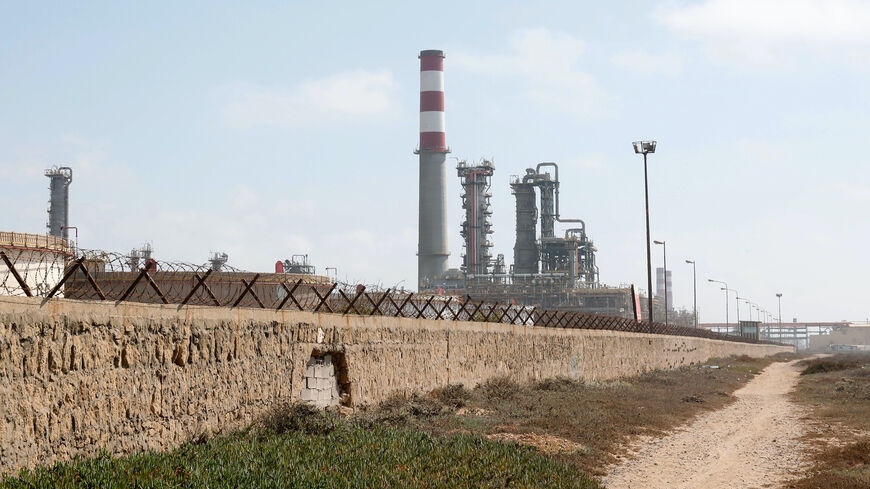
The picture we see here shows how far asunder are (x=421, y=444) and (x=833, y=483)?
568 centimetres

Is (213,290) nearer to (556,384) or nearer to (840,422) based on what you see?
(556,384)

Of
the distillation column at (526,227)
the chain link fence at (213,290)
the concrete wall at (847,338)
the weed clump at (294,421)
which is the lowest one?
the concrete wall at (847,338)

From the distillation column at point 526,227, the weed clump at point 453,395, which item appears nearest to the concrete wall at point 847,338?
the distillation column at point 526,227

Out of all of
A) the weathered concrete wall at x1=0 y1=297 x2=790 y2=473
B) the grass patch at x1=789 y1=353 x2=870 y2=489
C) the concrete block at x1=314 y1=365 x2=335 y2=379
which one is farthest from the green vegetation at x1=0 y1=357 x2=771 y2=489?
the grass patch at x1=789 y1=353 x2=870 y2=489

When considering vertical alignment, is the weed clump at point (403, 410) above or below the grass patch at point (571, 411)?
above

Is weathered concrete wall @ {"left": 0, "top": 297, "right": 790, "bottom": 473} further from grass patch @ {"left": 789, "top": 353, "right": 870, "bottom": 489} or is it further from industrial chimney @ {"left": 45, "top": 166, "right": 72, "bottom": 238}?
industrial chimney @ {"left": 45, "top": 166, "right": 72, "bottom": 238}

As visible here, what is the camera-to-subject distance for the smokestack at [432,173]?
301 ft

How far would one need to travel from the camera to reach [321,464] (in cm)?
1055

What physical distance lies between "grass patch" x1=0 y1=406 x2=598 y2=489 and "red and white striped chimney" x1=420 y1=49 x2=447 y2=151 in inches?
3103

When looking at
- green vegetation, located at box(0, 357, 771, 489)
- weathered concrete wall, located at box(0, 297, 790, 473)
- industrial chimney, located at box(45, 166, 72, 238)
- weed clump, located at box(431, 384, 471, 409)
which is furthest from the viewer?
industrial chimney, located at box(45, 166, 72, 238)

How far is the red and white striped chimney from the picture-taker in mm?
91312

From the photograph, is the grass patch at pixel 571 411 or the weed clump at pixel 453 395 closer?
the grass patch at pixel 571 411

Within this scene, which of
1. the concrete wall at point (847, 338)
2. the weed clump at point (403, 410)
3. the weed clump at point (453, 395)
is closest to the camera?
the weed clump at point (403, 410)

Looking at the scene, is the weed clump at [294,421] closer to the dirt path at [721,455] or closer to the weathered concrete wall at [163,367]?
the weathered concrete wall at [163,367]
